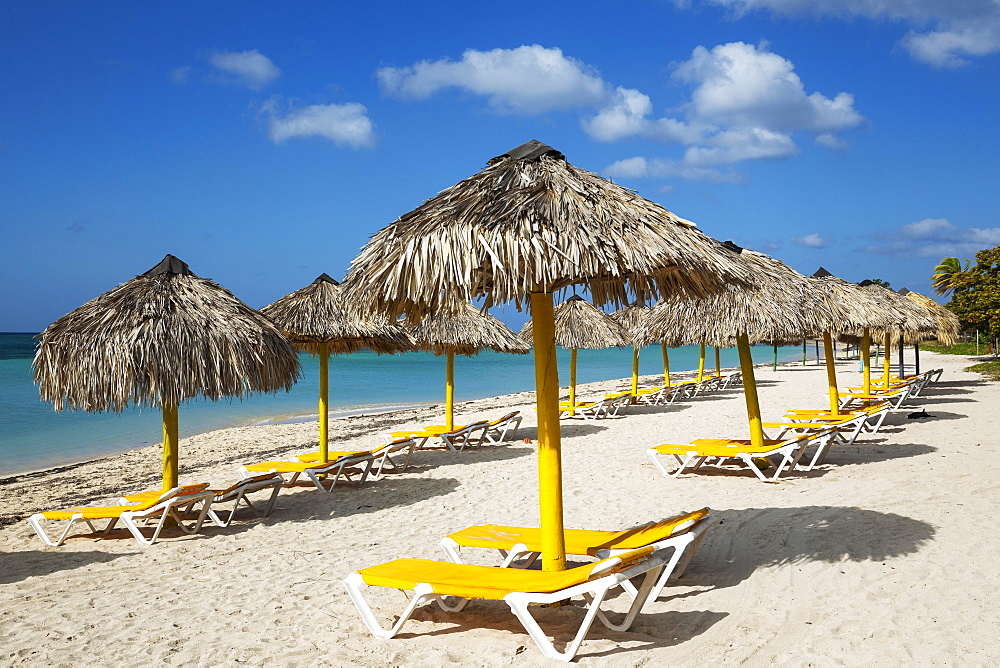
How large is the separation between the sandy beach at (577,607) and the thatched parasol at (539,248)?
88 cm

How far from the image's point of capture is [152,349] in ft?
19.7

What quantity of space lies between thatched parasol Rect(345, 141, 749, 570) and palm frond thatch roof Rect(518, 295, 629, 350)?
11.4 meters

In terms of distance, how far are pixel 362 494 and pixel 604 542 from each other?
4.31 meters

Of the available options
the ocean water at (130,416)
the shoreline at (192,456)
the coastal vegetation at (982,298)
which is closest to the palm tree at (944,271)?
the coastal vegetation at (982,298)

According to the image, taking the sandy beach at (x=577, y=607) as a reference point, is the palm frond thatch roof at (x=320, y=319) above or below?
above

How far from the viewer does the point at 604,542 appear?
4105 millimetres

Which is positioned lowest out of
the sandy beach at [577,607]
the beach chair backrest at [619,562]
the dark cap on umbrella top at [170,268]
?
the sandy beach at [577,607]

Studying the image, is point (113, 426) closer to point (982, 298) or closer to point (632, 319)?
point (632, 319)

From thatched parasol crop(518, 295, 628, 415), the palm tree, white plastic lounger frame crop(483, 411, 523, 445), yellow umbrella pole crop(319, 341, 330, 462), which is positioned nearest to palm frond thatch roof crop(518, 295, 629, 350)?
thatched parasol crop(518, 295, 628, 415)

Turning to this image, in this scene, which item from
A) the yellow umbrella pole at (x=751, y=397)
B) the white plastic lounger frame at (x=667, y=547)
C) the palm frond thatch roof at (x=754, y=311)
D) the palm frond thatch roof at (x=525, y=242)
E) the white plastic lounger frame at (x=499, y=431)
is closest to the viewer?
the palm frond thatch roof at (x=525, y=242)

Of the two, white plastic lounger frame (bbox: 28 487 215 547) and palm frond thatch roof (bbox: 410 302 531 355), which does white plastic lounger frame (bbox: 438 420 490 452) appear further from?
white plastic lounger frame (bbox: 28 487 215 547)

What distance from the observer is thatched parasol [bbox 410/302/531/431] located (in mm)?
11031

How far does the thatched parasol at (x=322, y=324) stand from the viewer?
8.56 metres

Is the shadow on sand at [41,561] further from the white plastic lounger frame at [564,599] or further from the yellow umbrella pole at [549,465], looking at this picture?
the yellow umbrella pole at [549,465]
